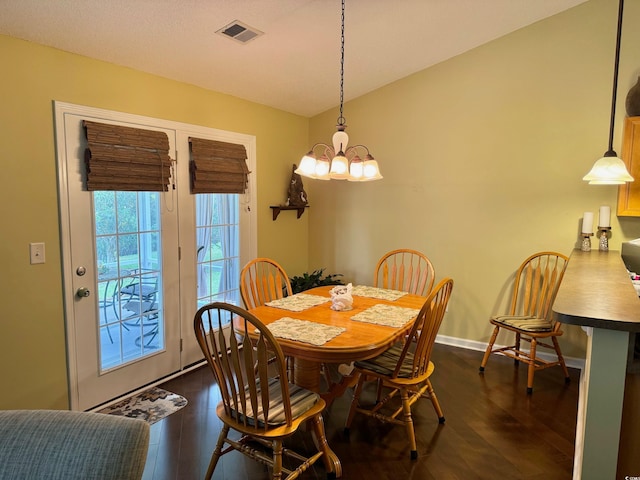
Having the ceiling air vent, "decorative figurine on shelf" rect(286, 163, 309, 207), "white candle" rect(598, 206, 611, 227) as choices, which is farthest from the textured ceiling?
"white candle" rect(598, 206, 611, 227)

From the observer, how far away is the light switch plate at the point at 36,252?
94.0 inches

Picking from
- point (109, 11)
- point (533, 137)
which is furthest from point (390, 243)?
point (109, 11)

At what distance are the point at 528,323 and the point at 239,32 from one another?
3.03 meters

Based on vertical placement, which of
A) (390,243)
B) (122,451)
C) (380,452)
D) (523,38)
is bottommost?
(380,452)

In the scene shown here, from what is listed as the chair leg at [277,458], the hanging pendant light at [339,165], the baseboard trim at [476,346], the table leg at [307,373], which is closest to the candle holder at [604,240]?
the baseboard trim at [476,346]

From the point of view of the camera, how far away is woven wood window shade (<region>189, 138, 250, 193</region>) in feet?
10.8

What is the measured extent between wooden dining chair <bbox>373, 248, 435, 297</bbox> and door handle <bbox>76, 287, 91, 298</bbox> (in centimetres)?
216

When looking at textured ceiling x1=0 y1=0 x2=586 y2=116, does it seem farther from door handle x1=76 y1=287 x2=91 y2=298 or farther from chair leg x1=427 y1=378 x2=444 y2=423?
chair leg x1=427 y1=378 x2=444 y2=423

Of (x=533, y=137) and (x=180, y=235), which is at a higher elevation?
(x=533, y=137)

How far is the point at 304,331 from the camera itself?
2146mm

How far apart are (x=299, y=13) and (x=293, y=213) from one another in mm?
2308

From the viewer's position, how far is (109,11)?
7.19 ft

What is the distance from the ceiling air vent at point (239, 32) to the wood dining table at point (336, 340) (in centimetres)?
180

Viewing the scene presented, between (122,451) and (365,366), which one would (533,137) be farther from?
(122,451)
